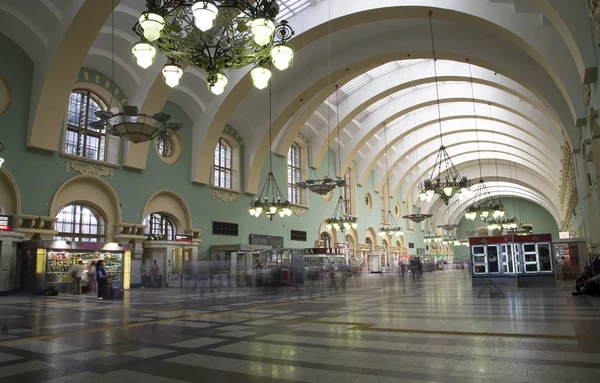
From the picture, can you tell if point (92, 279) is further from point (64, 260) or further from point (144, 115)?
point (144, 115)

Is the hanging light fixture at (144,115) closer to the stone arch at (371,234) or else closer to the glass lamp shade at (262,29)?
the glass lamp shade at (262,29)

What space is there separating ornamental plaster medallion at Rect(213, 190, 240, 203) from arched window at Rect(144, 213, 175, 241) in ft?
9.96

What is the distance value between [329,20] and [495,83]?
9699mm

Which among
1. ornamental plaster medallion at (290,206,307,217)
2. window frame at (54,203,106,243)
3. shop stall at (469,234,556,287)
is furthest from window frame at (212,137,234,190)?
shop stall at (469,234,556,287)

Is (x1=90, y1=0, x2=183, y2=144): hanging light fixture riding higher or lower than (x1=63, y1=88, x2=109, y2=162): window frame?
lower

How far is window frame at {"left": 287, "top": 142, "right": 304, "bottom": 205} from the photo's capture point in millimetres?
30250

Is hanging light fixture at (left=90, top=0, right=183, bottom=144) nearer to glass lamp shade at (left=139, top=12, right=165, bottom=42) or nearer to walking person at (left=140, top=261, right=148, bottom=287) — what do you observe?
→ glass lamp shade at (left=139, top=12, right=165, bottom=42)

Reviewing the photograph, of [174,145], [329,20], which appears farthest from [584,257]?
[174,145]

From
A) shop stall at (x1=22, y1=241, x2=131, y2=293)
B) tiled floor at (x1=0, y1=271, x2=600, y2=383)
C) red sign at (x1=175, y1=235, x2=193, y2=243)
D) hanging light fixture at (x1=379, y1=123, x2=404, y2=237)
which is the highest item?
hanging light fixture at (x1=379, y1=123, x2=404, y2=237)

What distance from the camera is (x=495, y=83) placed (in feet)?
71.1

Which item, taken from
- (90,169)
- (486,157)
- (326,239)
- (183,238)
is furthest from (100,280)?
(486,157)

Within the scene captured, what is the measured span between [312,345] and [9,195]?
48.4 feet

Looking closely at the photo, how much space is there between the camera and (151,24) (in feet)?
22.0

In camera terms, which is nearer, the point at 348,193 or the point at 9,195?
the point at 9,195
